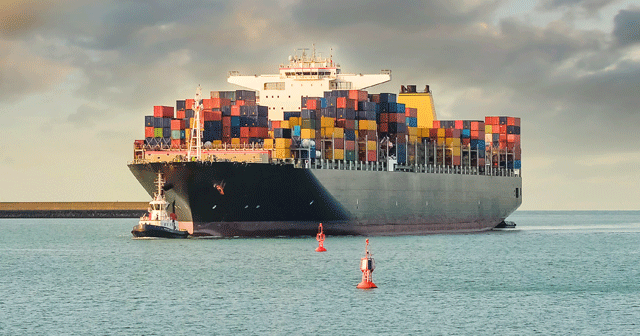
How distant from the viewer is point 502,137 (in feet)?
300

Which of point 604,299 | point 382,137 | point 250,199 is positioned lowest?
point 604,299

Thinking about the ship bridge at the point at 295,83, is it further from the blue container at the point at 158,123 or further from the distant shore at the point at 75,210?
the distant shore at the point at 75,210

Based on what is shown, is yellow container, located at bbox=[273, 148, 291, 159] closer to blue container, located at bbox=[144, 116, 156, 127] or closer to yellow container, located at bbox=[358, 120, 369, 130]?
yellow container, located at bbox=[358, 120, 369, 130]

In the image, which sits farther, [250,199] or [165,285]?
[250,199]

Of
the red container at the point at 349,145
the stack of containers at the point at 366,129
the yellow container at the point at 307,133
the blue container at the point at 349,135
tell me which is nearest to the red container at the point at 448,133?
the stack of containers at the point at 366,129

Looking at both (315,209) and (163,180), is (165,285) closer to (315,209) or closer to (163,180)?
(163,180)

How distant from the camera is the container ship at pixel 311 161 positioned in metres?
61.4

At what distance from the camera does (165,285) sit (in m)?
40.1

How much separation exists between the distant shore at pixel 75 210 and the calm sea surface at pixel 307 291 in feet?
351

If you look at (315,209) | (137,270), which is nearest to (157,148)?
(315,209)

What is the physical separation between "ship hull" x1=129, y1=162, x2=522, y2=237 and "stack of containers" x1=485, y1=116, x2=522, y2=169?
12.6 meters

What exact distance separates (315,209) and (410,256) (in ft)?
38.7

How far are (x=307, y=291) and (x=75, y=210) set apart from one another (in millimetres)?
141246

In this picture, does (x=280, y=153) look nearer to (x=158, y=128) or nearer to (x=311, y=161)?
(x=311, y=161)
